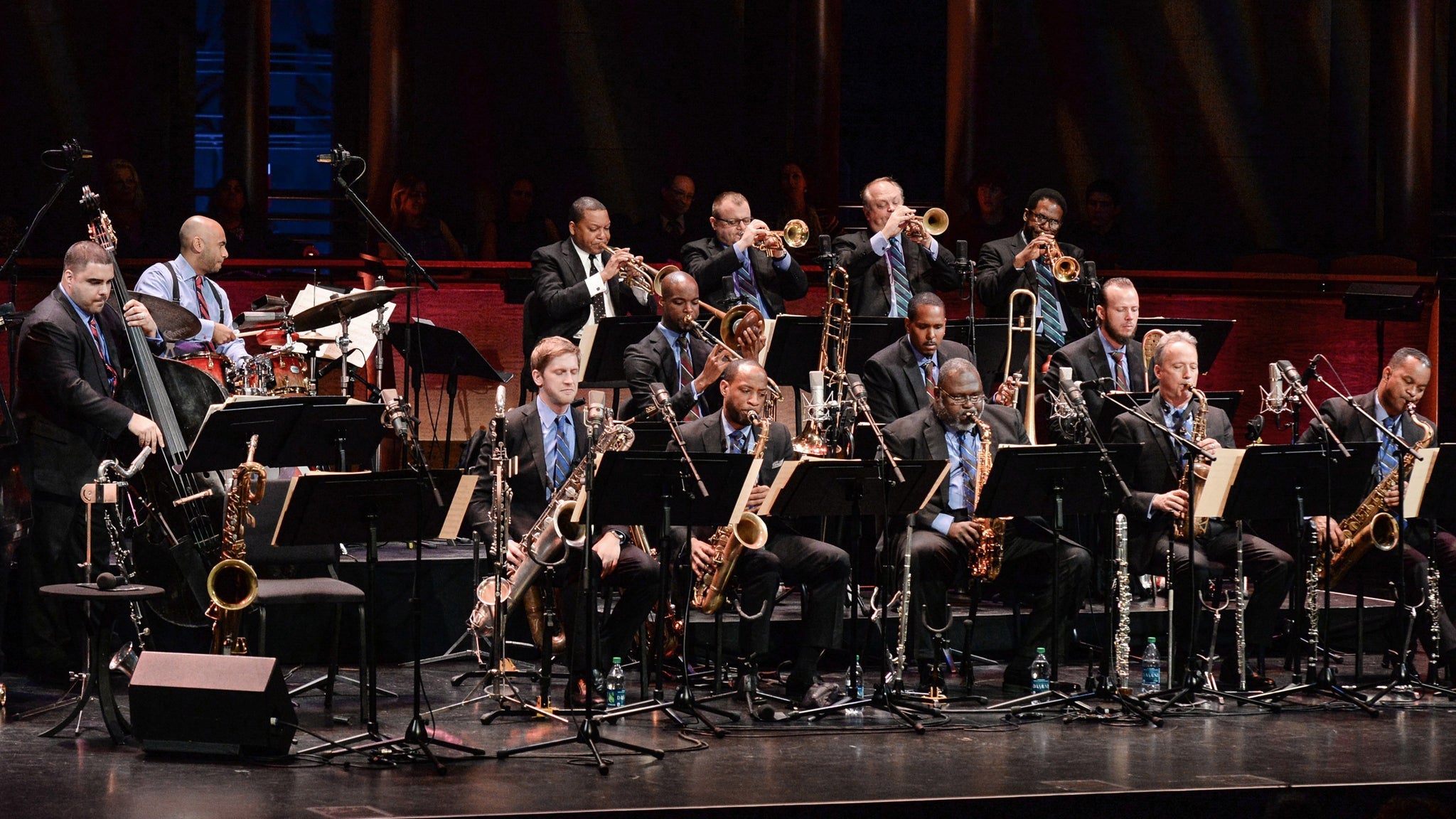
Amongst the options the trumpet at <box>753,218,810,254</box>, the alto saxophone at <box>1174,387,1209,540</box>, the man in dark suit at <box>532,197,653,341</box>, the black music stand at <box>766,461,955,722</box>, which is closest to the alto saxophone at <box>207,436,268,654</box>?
the black music stand at <box>766,461,955,722</box>

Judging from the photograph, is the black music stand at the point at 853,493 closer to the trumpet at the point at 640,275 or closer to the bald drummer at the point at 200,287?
the trumpet at the point at 640,275

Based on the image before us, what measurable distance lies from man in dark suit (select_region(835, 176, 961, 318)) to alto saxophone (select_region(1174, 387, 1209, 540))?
1622mm

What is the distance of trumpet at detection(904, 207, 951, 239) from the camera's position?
360 inches

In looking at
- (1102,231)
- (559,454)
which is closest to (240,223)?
(559,454)

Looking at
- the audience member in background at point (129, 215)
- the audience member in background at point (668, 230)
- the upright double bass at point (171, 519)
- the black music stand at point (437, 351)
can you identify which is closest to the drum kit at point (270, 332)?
the upright double bass at point (171, 519)

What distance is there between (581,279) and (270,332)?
172 cm

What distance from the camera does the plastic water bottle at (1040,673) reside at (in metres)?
7.57

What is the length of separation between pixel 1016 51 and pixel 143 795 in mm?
10576

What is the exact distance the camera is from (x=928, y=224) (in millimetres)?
9453

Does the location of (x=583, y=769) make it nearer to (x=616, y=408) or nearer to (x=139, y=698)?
(x=139, y=698)

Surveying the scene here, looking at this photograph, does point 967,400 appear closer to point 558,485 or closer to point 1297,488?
point 1297,488

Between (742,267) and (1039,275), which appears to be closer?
(742,267)

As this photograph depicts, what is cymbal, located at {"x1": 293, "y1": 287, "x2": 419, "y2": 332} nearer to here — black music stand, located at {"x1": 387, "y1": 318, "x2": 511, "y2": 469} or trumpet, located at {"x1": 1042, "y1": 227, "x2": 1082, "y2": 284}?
black music stand, located at {"x1": 387, "y1": 318, "x2": 511, "y2": 469}

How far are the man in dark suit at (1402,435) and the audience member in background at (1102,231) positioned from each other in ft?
6.90
